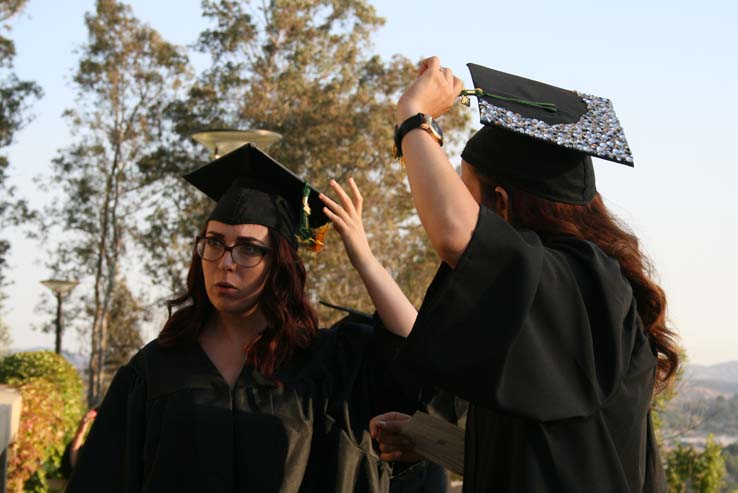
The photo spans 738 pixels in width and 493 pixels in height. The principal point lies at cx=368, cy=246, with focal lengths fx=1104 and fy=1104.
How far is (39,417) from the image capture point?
7.17m

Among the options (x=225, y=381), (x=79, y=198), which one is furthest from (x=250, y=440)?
(x=79, y=198)

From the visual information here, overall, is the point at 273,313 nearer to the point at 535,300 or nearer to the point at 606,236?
the point at 606,236

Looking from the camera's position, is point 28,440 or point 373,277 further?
point 28,440

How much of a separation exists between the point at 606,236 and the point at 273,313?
147cm

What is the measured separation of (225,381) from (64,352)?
32868 millimetres

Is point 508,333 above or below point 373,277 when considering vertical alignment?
below

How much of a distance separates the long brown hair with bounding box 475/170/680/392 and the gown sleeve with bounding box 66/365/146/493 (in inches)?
59.7

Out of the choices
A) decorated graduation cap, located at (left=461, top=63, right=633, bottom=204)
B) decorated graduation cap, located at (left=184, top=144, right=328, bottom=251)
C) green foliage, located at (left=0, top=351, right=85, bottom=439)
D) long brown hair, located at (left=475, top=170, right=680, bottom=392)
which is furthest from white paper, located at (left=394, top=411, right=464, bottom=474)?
green foliage, located at (left=0, top=351, right=85, bottom=439)

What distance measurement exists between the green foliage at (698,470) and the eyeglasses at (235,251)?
862 centimetres

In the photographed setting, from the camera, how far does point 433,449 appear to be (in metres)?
2.67

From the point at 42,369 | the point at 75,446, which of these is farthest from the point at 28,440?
the point at 42,369

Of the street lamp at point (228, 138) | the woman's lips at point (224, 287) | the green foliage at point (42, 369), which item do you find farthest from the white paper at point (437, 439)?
the green foliage at point (42, 369)

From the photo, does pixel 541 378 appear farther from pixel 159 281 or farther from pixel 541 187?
pixel 159 281

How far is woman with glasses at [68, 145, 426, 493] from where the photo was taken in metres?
3.25
